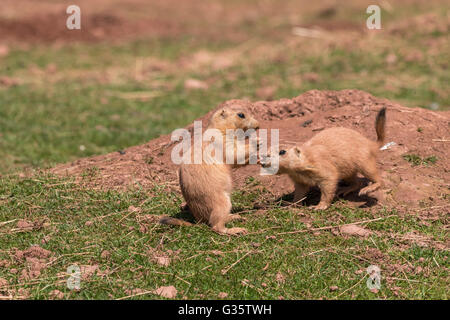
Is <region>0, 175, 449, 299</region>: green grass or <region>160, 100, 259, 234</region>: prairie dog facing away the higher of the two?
<region>160, 100, 259, 234</region>: prairie dog facing away

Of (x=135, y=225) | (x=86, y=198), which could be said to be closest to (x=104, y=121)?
(x=86, y=198)

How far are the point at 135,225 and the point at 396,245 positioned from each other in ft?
8.42

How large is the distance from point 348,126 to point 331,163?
4.49 feet

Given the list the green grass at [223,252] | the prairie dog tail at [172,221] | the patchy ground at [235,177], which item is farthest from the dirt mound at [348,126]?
the prairie dog tail at [172,221]

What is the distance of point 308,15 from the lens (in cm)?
2128

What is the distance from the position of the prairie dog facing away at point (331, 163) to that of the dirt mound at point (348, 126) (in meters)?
0.34

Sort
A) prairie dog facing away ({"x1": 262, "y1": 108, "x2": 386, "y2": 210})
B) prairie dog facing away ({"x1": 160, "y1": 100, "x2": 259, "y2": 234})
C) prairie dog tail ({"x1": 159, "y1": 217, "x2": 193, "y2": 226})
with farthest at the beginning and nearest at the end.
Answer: prairie dog facing away ({"x1": 262, "y1": 108, "x2": 386, "y2": 210})
prairie dog tail ({"x1": 159, "y1": 217, "x2": 193, "y2": 226})
prairie dog facing away ({"x1": 160, "y1": 100, "x2": 259, "y2": 234})

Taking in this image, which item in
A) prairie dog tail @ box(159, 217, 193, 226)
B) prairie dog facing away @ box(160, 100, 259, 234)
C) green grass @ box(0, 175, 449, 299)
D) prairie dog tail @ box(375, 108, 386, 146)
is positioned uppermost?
prairie dog tail @ box(375, 108, 386, 146)

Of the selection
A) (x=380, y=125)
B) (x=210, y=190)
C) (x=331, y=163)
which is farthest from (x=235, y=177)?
(x=380, y=125)

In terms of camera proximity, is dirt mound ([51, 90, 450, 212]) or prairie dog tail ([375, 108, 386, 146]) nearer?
prairie dog tail ([375, 108, 386, 146])

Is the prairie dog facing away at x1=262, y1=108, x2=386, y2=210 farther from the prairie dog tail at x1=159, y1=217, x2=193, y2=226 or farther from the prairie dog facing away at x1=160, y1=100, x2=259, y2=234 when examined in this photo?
the prairie dog tail at x1=159, y1=217, x2=193, y2=226

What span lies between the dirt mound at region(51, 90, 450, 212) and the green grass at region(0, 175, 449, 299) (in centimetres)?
46

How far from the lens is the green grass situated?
4723 millimetres

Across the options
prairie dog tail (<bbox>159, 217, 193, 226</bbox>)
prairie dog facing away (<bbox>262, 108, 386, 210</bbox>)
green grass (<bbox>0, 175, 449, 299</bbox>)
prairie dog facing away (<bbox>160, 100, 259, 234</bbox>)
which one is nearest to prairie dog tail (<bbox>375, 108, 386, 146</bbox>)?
prairie dog facing away (<bbox>262, 108, 386, 210</bbox>)
